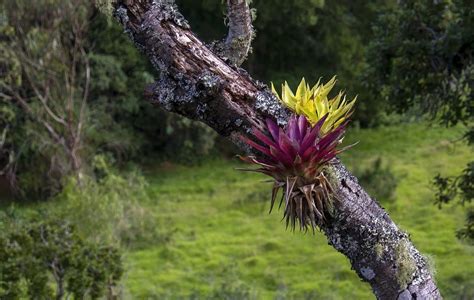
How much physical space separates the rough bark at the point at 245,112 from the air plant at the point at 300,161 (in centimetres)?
9

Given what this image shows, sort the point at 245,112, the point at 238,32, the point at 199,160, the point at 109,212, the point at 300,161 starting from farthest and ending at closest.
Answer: the point at 199,160, the point at 109,212, the point at 238,32, the point at 245,112, the point at 300,161

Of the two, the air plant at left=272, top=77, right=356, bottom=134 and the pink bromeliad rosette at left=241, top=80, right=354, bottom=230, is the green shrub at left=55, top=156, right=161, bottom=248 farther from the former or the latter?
the pink bromeliad rosette at left=241, top=80, right=354, bottom=230

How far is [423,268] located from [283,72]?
21.1 meters

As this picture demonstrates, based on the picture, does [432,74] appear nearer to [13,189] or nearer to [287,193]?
[287,193]

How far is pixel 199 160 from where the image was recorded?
22.2 metres

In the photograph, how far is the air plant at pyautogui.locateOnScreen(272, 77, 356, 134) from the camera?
266 centimetres

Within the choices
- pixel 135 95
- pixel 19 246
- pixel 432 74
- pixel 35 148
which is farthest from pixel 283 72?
pixel 19 246

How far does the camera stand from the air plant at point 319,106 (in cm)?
266

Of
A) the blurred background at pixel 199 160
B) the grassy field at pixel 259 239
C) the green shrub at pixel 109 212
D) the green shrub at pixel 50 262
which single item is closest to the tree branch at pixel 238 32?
the blurred background at pixel 199 160

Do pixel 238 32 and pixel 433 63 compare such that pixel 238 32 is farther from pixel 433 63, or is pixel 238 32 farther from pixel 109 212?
pixel 109 212

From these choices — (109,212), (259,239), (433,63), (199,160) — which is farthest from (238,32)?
→ (199,160)

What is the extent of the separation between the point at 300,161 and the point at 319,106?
0.28 metres

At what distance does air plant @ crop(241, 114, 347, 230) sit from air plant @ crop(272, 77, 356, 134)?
49mm

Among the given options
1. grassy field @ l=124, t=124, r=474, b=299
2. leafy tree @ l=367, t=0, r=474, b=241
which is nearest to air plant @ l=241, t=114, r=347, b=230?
leafy tree @ l=367, t=0, r=474, b=241
